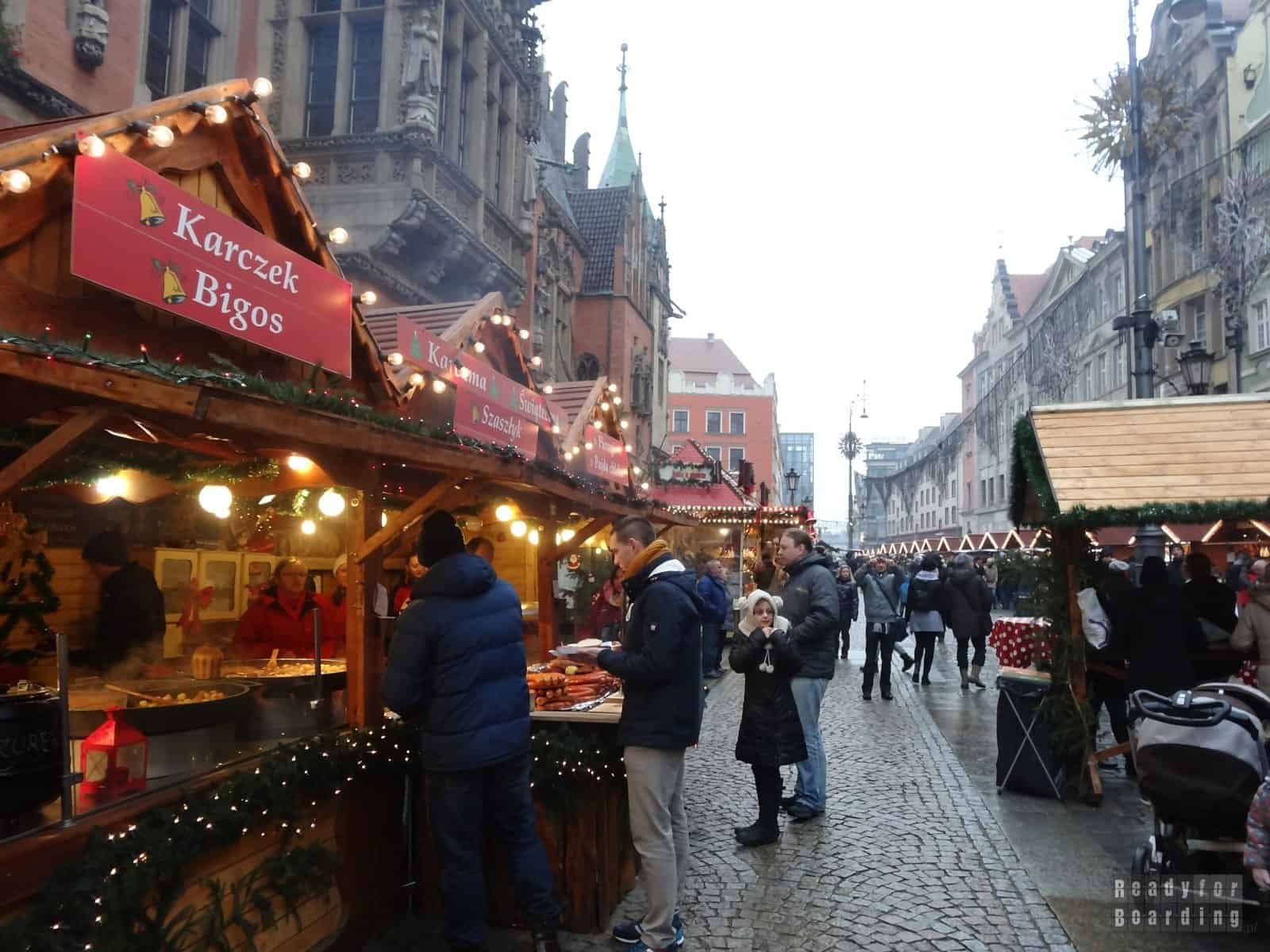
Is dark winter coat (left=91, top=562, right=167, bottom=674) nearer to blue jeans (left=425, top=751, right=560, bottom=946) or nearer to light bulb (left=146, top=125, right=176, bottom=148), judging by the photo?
light bulb (left=146, top=125, right=176, bottom=148)

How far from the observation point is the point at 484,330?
527 inches

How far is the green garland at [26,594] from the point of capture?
22.7ft

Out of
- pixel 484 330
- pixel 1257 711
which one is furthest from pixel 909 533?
pixel 1257 711

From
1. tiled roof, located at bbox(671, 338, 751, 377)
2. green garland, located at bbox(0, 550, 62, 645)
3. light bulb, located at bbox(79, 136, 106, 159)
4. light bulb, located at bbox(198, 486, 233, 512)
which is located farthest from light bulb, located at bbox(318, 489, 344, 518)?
tiled roof, located at bbox(671, 338, 751, 377)

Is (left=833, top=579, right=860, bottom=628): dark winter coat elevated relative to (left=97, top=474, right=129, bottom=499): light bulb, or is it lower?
lower

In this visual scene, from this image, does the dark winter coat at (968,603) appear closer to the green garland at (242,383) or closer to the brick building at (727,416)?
the green garland at (242,383)

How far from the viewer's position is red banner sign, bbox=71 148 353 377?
18.0ft

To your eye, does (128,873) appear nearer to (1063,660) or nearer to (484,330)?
(1063,660)

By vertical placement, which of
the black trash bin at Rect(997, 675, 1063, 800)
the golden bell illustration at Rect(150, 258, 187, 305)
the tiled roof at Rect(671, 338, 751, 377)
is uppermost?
the tiled roof at Rect(671, 338, 751, 377)

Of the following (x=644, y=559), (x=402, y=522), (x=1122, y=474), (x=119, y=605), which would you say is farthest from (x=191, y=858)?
(x=1122, y=474)

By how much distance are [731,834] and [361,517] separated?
11.3ft

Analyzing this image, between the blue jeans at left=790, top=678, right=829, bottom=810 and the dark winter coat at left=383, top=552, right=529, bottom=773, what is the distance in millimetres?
3189

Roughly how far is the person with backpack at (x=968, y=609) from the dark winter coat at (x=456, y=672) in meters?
11.1

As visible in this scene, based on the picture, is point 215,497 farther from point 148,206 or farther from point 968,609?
point 968,609
